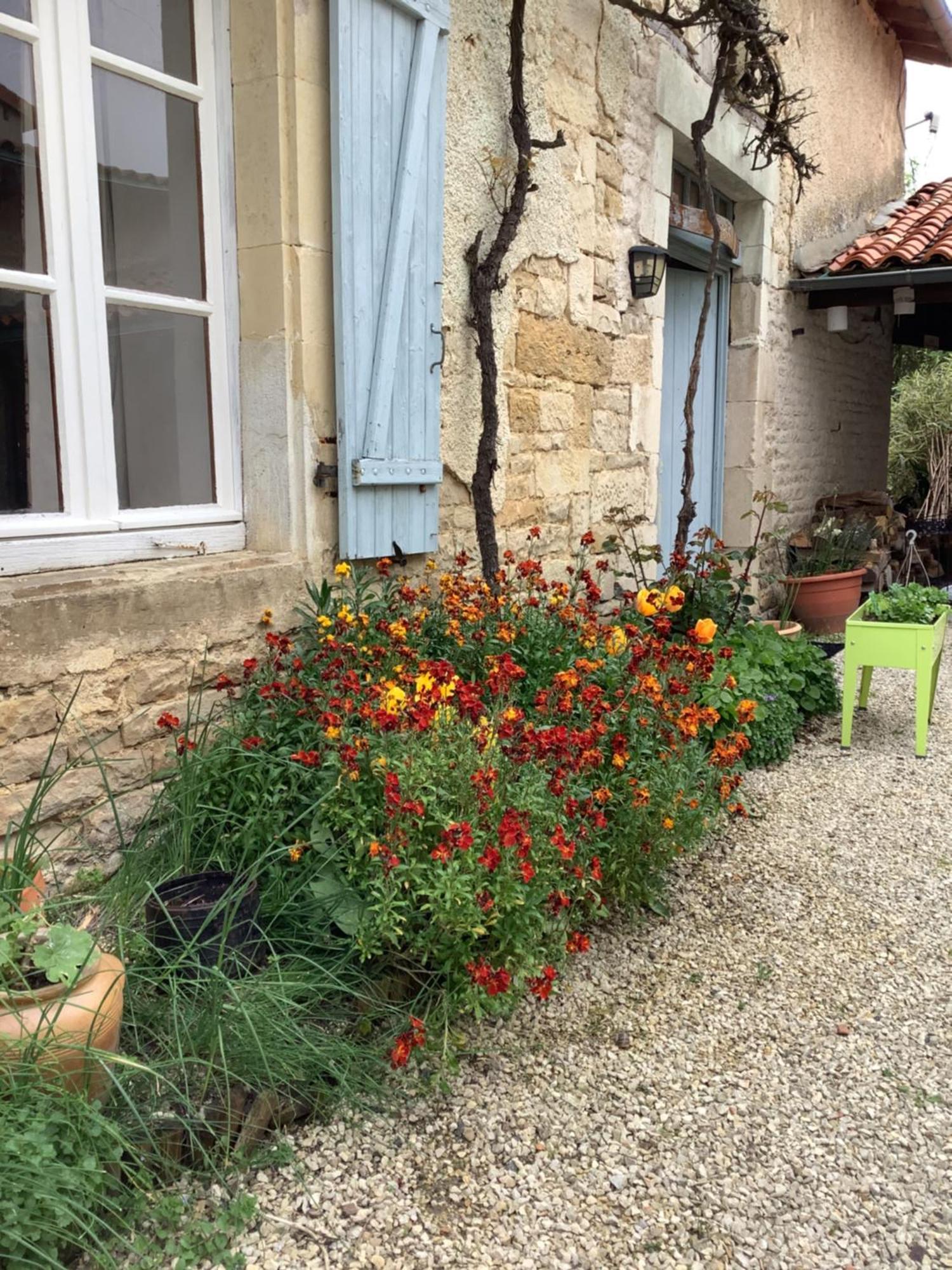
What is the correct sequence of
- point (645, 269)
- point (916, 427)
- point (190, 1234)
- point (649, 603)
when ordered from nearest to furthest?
point (190, 1234)
point (649, 603)
point (645, 269)
point (916, 427)

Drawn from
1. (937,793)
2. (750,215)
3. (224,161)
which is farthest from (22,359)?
(750,215)

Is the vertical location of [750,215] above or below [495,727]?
above

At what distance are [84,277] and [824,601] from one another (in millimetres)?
5647

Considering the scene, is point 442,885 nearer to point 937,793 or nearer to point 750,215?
point 937,793

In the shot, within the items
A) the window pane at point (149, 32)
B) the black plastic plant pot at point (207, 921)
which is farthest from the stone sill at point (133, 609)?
the window pane at point (149, 32)

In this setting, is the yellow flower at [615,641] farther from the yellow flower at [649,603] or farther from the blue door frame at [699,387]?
the blue door frame at [699,387]

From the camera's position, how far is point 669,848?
273 cm

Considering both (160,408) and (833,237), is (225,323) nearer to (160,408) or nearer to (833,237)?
(160,408)

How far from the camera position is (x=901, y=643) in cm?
421

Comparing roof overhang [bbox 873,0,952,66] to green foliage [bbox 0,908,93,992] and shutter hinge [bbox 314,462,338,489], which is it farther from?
green foliage [bbox 0,908,93,992]

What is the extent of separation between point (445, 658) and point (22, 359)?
1427 mm

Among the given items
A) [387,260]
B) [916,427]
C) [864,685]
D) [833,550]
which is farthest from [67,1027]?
[916,427]

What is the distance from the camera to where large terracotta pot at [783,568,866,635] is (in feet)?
22.6

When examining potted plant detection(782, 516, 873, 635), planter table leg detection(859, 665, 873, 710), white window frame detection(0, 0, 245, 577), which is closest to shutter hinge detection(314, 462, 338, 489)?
white window frame detection(0, 0, 245, 577)
